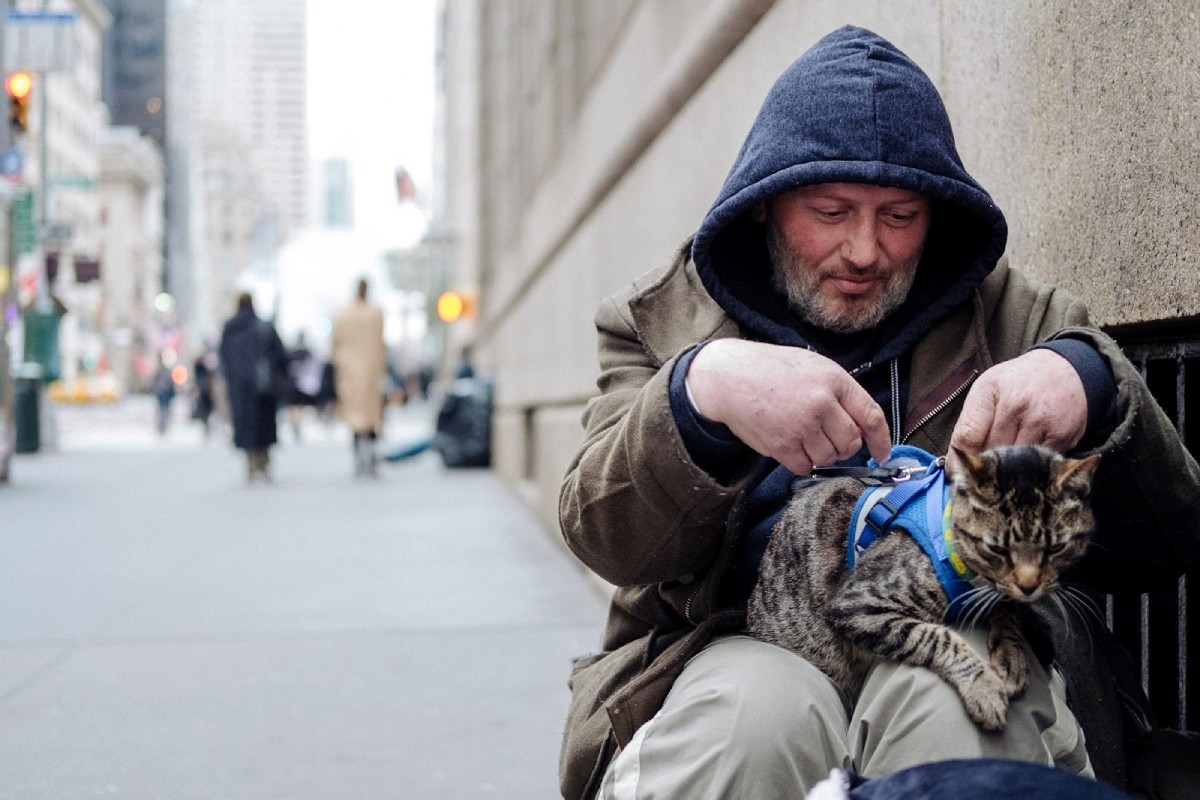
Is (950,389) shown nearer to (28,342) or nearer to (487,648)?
(487,648)

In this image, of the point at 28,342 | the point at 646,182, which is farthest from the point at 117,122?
the point at 646,182

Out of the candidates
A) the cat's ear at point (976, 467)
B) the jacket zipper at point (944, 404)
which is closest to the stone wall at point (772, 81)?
the jacket zipper at point (944, 404)

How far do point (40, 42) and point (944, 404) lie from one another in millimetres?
17763

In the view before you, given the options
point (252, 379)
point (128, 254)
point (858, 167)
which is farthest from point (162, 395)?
point (128, 254)

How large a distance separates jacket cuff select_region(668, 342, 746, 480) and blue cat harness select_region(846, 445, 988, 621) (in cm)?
22

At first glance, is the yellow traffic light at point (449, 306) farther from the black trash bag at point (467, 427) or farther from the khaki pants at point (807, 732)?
the khaki pants at point (807, 732)

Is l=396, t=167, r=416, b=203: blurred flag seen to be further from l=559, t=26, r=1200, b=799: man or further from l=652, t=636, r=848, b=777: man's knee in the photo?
l=652, t=636, r=848, b=777: man's knee

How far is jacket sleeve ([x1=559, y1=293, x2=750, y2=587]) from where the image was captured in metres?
2.22

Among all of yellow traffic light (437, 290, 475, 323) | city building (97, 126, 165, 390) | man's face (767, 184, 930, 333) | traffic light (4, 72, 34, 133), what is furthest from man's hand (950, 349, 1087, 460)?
city building (97, 126, 165, 390)

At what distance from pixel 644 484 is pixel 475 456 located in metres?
15.6

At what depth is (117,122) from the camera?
13450 centimetres

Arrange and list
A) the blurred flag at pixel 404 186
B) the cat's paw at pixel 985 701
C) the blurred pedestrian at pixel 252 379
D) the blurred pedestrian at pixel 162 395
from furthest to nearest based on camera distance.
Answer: the blurred flag at pixel 404 186 → the blurred pedestrian at pixel 162 395 → the blurred pedestrian at pixel 252 379 → the cat's paw at pixel 985 701

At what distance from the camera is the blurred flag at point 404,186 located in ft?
159

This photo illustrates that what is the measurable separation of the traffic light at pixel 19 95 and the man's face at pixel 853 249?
56.7 feet
